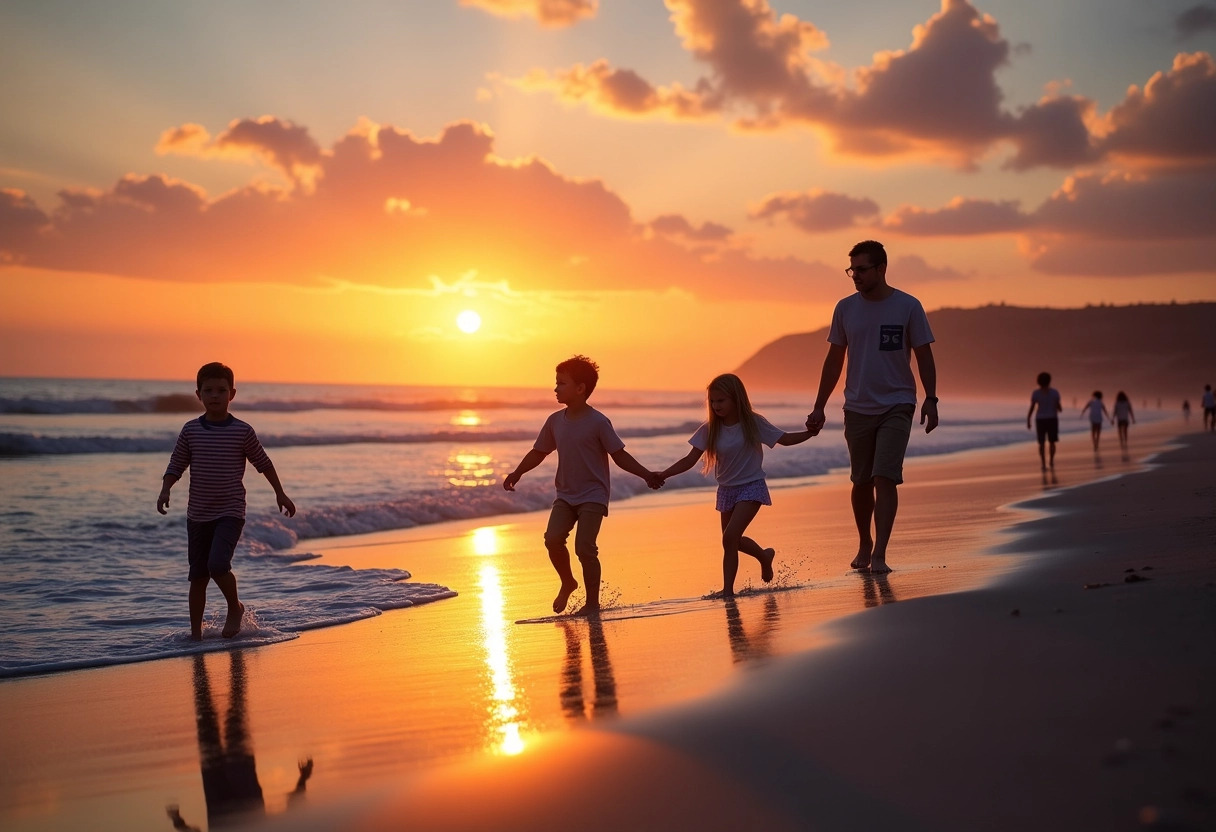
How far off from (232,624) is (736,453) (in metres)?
3.59

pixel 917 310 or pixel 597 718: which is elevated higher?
pixel 917 310

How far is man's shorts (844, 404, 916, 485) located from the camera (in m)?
6.86

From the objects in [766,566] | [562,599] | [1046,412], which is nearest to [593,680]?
[562,599]

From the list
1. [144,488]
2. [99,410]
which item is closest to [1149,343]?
[99,410]

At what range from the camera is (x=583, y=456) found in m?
7.05

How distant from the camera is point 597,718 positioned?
11.8 ft

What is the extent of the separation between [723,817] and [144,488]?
16126 millimetres

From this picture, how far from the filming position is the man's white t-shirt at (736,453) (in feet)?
23.5

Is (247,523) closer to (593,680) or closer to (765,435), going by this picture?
(765,435)

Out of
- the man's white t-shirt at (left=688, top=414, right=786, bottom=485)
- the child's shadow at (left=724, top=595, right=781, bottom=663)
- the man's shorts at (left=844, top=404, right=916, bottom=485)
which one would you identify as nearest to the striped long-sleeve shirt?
the man's white t-shirt at (left=688, top=414, right=786, bottom=485)

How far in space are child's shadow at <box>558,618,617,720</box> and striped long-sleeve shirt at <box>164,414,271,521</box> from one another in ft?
8.54

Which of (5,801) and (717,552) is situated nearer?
(5,801)

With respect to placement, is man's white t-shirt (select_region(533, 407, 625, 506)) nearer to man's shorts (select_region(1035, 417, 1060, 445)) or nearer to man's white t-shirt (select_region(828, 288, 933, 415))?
man's white t-shirt (select_region(828, 288, 933, 415))

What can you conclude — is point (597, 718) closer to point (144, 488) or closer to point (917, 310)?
point (917, 310)
